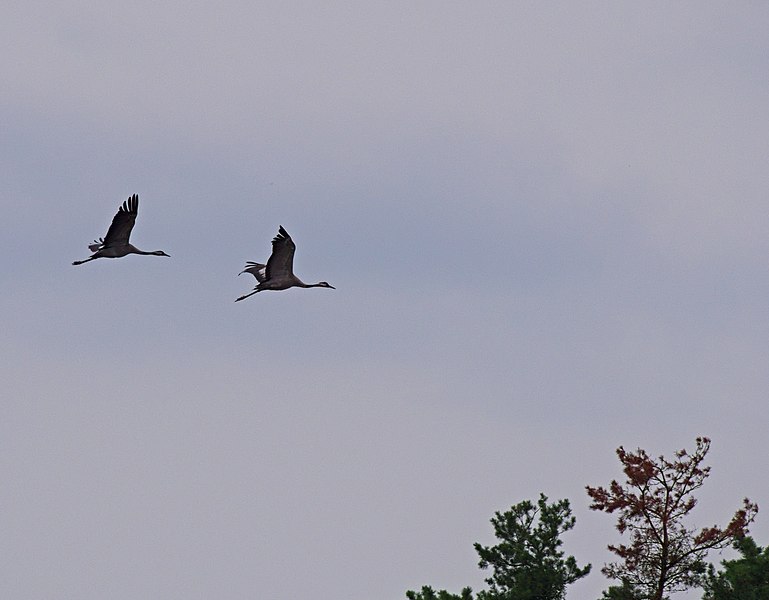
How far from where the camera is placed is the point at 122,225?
42750mm

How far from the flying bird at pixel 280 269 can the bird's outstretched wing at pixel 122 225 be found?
3.15m

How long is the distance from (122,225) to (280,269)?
13.7 ft

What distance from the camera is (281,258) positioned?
40.8 meters

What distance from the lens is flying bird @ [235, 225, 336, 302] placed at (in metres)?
40.2

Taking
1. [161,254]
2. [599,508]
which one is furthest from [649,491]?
[161,254]

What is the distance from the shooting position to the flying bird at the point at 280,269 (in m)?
40.2

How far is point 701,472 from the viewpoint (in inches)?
1420

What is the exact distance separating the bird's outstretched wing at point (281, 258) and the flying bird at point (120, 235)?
A: 3565 mm

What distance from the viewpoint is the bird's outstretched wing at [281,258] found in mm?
40219

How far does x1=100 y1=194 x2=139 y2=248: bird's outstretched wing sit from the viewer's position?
1670 inches

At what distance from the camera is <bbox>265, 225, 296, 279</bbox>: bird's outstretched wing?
4022 cm

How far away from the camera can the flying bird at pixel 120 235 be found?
4244cm

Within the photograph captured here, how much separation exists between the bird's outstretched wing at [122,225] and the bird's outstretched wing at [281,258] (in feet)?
11.6

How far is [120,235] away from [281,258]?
451cm
